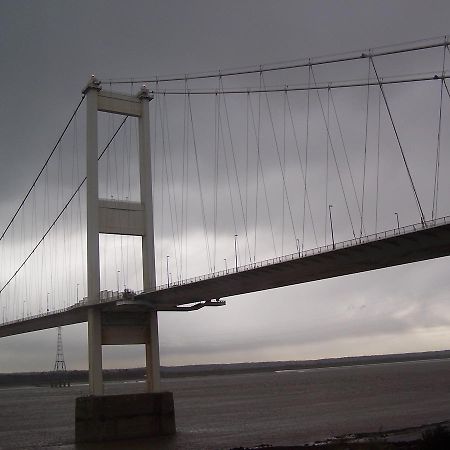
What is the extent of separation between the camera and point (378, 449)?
2025 cm

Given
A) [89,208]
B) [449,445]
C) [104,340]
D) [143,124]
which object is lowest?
[449,445]

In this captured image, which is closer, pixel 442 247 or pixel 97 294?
pixel 442 247

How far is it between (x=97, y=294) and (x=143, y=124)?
10.6m

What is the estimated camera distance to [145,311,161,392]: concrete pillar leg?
38.0m

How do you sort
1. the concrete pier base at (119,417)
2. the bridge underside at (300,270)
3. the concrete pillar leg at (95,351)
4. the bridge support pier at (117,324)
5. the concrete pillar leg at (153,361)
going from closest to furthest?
the bridge underside at (300,270), the concrete pier base at (119,417), the bridge support pier at (117,324), the concrete pillar leg at (95,351), the concrete pillar leg at (153,361)

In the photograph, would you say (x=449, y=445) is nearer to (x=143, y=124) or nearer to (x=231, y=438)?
(x=231, y=438)

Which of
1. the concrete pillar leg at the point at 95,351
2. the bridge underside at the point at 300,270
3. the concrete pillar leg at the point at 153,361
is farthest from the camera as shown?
the concrete pillar leg at the point at 153,361

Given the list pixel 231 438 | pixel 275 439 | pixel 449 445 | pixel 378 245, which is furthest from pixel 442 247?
pixel 231 438

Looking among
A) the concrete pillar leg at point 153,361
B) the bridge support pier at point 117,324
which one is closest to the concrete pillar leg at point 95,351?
the bridge support pier at point 117,324

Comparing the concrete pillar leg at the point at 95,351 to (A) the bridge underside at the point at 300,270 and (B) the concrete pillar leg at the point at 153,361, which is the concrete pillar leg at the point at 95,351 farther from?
(B) the concrete pillar leg at the point at 153,361

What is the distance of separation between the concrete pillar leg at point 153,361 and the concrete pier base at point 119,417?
0.82 meters

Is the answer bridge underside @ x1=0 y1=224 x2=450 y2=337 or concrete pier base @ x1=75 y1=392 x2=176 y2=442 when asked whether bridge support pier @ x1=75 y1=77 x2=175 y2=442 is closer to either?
concrete pier base @ x1=75 y1=392 x2=176 y2=442

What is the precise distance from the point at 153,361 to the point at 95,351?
Answer: 3.19 m

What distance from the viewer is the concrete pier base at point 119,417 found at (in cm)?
3544
